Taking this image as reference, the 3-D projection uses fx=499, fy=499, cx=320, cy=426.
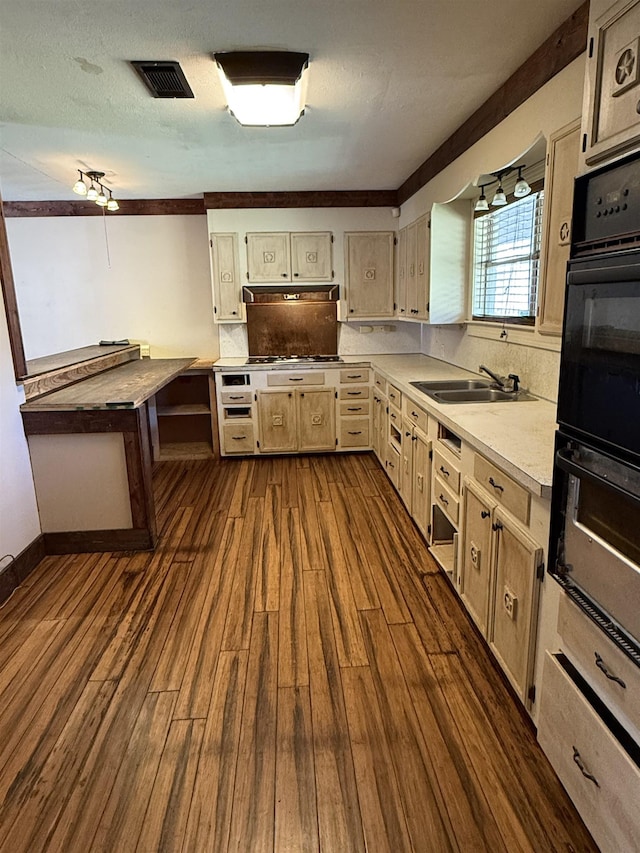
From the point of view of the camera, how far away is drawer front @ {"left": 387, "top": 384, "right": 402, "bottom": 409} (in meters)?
3.56

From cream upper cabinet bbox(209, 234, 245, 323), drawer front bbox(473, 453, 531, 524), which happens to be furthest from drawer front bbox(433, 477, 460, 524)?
cream upper cabinet bbox(209, 234, 245, 323)

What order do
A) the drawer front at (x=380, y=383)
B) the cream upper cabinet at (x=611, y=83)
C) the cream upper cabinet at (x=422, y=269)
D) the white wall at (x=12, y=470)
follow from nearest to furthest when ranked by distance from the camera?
the cream upper cabinet at (x=611, y=83) < the white wall at (x=12, y=470) < the cream upper cabinet at (x=422, y=269) < the drawer front at (x=380, y=383)

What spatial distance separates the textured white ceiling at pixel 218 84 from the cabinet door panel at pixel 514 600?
1.90m

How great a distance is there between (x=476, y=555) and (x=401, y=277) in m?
3.26

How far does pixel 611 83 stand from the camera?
4.12 ft

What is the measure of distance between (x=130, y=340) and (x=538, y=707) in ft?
16.3

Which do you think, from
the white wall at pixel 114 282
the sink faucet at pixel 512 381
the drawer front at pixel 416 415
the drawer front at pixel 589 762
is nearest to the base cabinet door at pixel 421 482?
the drawer front at pixel 416 415

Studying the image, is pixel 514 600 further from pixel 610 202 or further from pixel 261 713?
pixel 610 202

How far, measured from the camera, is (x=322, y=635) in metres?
2.26

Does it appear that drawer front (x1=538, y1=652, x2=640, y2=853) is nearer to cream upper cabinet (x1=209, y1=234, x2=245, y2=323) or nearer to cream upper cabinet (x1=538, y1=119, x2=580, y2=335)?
cream upper cabinet (x1=538, y1=119, x2=580, y2=335)

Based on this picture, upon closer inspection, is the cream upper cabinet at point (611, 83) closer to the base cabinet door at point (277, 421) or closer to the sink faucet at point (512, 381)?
the sink faucet at point (512, 381)

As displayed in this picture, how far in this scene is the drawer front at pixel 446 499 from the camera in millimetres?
2402

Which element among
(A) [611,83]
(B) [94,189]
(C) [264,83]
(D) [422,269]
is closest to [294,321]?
(D) [422,269]

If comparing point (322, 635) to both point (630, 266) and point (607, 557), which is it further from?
point (630, 266)
